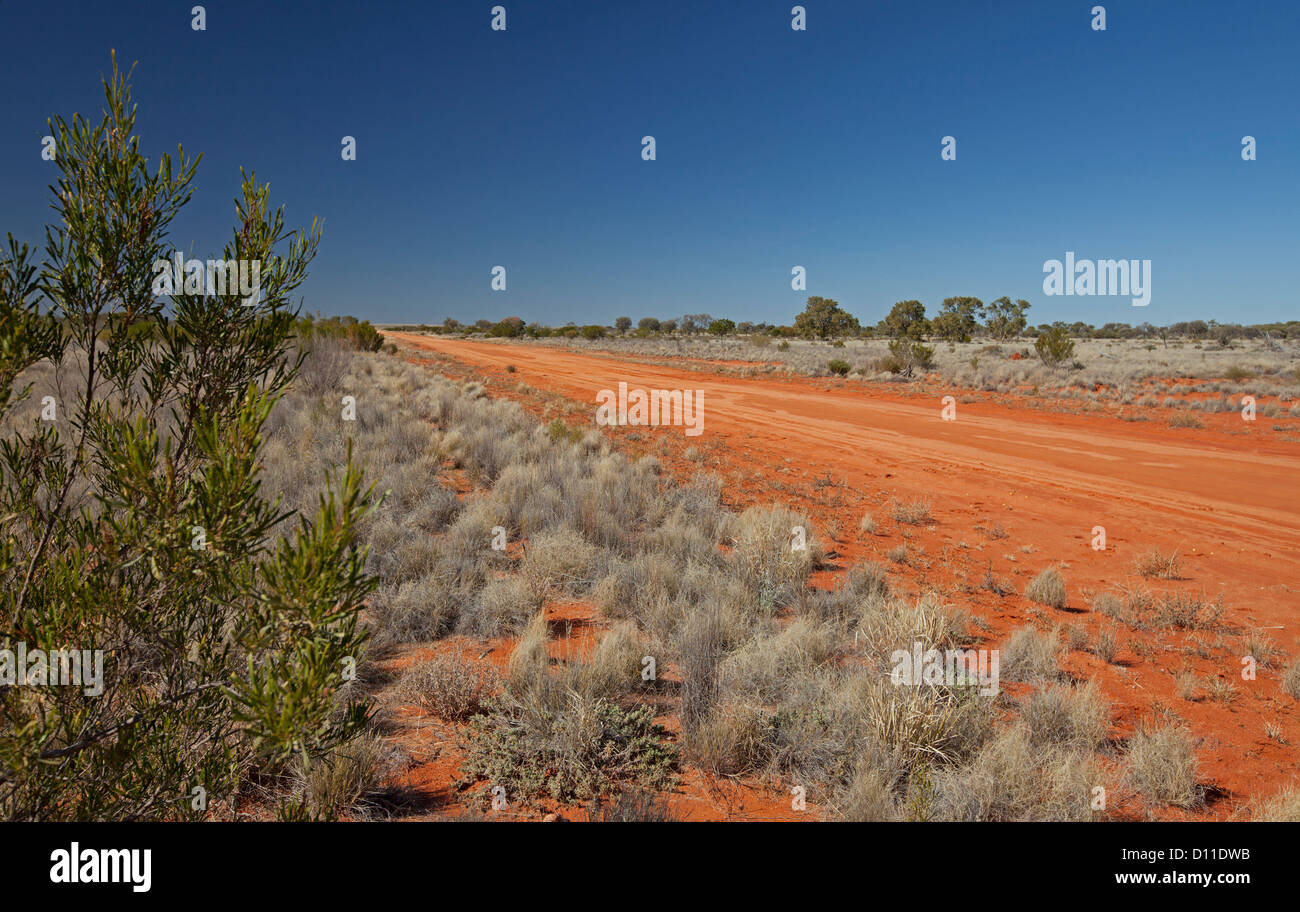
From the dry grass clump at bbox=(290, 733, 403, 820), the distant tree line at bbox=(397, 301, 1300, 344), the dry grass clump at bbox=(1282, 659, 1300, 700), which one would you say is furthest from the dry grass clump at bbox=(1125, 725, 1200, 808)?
the distant tree line at bbox=(397, 301, 1300, 344)

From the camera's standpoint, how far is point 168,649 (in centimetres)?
192

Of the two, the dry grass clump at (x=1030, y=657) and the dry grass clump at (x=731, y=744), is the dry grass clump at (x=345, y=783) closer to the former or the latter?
the dry grass clump at (x=731, y=744)

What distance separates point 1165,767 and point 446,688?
12.9 ft

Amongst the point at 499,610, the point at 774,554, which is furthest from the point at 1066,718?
the point at 499,610

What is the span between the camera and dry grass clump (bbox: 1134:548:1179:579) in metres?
6.29

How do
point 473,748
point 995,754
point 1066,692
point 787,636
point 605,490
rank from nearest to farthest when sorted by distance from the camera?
point 995,754 → point 473,748 → point 1066,692 → point 787,636 → point 605,490

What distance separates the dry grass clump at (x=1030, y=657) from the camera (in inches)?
172

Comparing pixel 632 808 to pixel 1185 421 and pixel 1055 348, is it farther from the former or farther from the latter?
pixel 1055 348

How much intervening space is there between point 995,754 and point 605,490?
5.31m

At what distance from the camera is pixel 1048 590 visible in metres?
5.73
